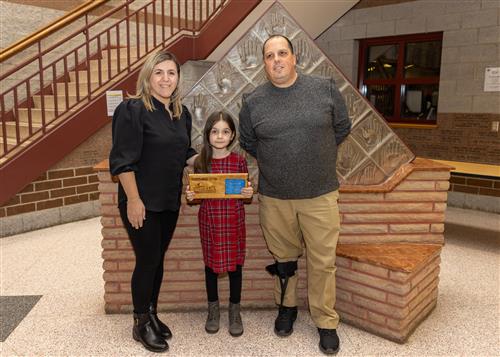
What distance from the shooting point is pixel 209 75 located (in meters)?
2.33

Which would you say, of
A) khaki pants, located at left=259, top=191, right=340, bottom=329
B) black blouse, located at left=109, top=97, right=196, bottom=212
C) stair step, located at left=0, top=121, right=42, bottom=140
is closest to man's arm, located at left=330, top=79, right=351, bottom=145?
khaki pants, located at left=259, top=191, right=340, bottom=329

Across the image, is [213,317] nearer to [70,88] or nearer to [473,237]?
[473,237]

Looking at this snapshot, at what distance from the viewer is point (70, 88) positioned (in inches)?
212

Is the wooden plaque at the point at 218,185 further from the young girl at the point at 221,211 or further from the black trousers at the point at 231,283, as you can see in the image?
the black trousers at the point at 231,283

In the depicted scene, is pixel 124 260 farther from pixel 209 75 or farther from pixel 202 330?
pixel 209 75

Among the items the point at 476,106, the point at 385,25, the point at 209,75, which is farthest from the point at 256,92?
the point at 385,25

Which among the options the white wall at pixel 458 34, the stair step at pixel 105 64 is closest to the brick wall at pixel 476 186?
the white wall at pixel 458 34

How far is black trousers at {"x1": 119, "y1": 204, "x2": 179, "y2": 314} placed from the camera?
1927 millimetres

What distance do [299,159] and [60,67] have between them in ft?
15.5

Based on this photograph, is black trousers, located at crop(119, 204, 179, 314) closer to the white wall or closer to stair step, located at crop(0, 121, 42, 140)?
stair step, located at crop(0, 121, 42, 140)

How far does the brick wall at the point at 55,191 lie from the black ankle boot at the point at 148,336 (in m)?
2.66

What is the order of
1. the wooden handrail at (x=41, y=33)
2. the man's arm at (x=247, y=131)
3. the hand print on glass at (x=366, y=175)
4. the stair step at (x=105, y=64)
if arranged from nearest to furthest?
the man's arm at (x=247, y=131), the hand print on glass at (x=366, y=175), the wooden handrail at (x=41, y=33), the stair step at (x=105, y=64)

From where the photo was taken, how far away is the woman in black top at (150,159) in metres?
1.81

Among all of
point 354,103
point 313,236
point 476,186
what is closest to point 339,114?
point 354,103
